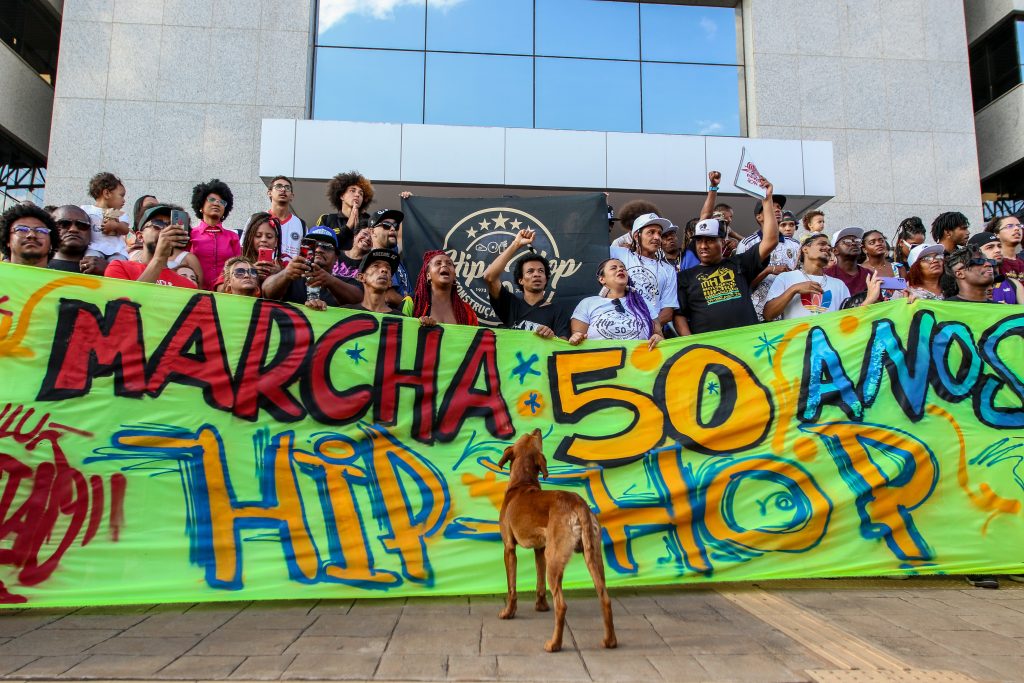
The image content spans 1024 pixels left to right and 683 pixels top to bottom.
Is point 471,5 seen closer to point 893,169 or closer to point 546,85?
point 546,85

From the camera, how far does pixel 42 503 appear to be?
13.3ft

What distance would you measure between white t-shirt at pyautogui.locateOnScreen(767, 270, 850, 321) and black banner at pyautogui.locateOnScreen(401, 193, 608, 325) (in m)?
1.73

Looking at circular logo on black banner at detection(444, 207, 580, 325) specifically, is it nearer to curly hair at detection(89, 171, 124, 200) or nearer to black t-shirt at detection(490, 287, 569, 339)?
black t-shirt at detection(490, 287, 569, 339)

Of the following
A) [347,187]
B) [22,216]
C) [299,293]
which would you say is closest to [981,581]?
[299,293]

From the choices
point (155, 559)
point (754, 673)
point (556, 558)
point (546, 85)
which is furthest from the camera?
point (546, 85)

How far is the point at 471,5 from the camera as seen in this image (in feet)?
45.2

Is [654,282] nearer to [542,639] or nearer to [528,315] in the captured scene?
[528,315]

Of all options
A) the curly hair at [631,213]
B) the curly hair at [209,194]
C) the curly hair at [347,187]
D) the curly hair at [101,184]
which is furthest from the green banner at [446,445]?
the curly hair at [347,187]

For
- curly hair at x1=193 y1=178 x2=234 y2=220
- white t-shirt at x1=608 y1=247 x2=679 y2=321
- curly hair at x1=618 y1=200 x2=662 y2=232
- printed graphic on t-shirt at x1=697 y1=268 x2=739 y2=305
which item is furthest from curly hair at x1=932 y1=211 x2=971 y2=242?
curly hair at x1=193 y1=178 x2=234 y2=220

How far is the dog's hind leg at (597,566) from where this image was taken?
330 centimetres

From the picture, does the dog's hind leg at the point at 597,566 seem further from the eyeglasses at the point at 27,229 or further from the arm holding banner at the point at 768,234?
the eyeglasses at the point at 27,229

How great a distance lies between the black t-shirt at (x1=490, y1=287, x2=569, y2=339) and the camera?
5.55 metres

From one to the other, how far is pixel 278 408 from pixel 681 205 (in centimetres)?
983

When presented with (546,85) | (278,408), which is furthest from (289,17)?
(278,408)
